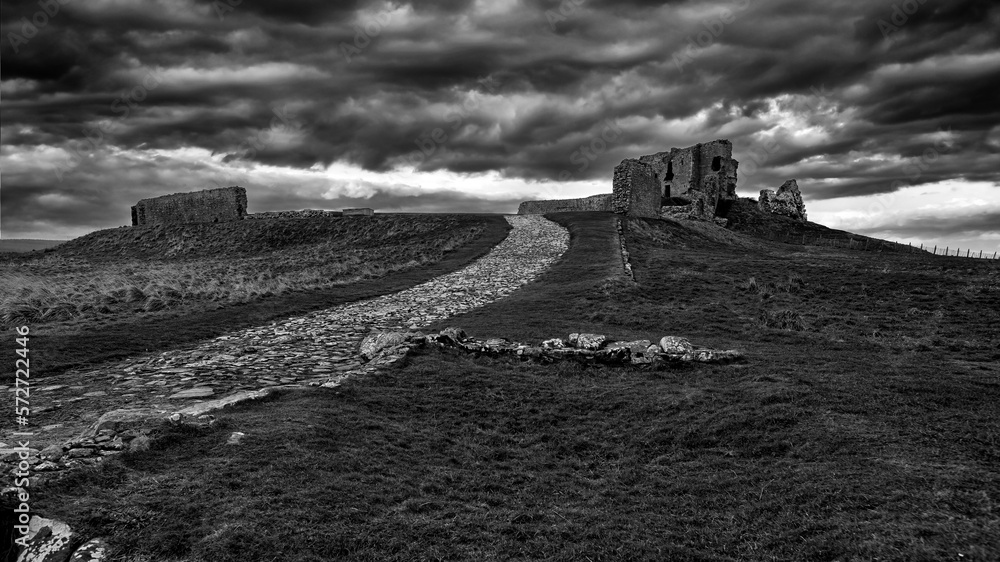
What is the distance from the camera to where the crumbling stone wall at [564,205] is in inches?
2613

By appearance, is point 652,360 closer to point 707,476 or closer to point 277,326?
point 707,476

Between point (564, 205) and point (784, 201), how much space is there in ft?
116

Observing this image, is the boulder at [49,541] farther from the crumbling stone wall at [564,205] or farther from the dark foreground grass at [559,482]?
the crumbling stone wall at [564,205]

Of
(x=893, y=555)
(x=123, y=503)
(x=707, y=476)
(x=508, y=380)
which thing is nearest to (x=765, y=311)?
(x=508, y=380)

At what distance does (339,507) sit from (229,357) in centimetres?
751

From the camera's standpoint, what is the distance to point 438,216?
53188 mm

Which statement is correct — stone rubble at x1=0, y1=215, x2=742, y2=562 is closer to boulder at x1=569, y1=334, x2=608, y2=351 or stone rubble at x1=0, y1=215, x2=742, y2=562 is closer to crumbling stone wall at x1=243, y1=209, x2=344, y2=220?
boulder at x1=569, y1=334, x2=608, y2=351

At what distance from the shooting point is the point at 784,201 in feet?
253

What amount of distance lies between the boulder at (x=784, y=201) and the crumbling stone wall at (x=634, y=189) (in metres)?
32.3

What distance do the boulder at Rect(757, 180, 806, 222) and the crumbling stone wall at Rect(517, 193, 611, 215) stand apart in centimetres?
2732

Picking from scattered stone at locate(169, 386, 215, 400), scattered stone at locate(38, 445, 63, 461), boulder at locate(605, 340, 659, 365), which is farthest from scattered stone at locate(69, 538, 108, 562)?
boulder at locate(605, 340, 659, 365)

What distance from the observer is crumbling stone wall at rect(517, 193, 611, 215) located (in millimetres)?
66375

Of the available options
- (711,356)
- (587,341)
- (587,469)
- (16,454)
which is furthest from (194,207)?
(587,469)

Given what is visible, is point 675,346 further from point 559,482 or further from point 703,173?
point 703,173
